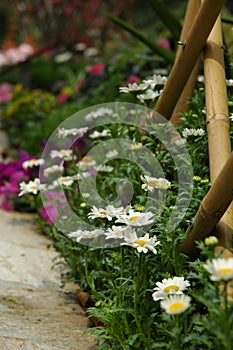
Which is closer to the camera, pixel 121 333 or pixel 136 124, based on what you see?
pixel 121 333

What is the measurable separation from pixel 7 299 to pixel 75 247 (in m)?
0.30

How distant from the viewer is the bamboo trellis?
1411 mm

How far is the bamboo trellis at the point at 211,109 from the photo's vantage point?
4.63 feet

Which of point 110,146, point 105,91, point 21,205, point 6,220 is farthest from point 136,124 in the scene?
point 105,91

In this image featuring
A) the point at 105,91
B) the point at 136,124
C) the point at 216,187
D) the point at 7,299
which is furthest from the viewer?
the point at 105,91

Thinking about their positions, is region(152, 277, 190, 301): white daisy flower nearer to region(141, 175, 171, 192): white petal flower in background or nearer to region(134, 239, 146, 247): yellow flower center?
region(134, 239, 146, 247): yellow flower center

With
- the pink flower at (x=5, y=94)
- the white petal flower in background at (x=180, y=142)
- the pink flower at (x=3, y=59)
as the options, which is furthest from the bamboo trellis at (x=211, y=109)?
the pink flower at (x=3, y=59)

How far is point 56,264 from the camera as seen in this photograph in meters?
2.16

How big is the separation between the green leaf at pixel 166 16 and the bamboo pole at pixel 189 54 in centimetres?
73

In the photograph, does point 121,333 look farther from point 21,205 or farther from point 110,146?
point 21,205

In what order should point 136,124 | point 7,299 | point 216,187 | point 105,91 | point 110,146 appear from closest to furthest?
point 216,187 → point 7,299 → point 136,124 → point 110,146 → point 105,91

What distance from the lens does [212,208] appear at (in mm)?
1416

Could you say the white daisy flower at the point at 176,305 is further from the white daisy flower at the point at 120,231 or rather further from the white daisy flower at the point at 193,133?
the white daisy flower at the point at 193,133

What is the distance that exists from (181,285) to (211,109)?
27.9 inches
